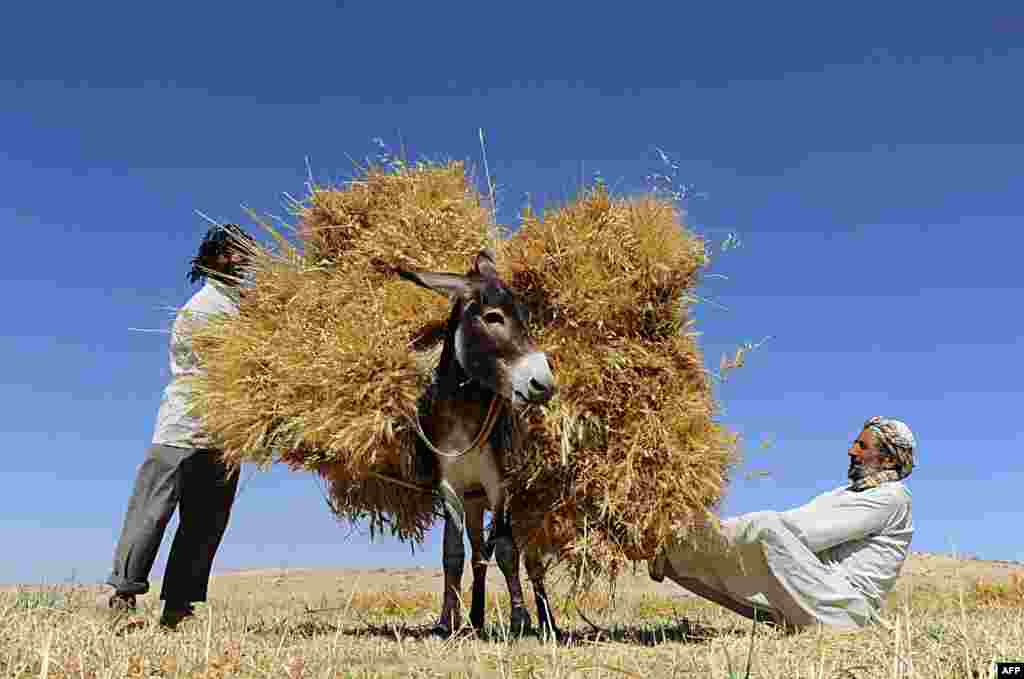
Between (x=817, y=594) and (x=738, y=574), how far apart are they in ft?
1.76

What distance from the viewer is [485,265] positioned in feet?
19.4

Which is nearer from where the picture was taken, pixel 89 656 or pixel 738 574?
pixel 89 656

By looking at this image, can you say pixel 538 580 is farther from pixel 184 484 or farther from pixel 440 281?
pixel 184 484

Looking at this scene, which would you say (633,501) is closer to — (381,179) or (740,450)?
(740,450)

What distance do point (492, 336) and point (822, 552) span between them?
3.05 metres

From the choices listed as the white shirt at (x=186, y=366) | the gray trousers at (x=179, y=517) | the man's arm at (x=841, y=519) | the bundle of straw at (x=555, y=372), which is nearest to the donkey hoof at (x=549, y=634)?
the bundle of straw at (x=555, y=372)

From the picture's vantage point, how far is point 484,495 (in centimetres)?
631

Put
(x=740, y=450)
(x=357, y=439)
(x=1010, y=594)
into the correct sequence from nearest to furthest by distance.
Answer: (x=357, y=439), (x=740, y=450), (x=1010, y=594)

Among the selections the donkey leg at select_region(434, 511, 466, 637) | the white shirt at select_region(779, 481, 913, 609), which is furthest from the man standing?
the white shirt at select_region(779, 481, 913, 609)

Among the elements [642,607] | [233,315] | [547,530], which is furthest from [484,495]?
[642,607]

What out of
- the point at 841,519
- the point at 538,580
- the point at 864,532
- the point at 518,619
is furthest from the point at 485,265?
the point at 864,532

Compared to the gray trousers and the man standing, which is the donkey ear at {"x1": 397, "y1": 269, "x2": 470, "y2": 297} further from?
the gray trousers

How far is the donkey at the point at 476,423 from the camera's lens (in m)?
5.62

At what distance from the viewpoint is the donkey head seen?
539 centimetres
